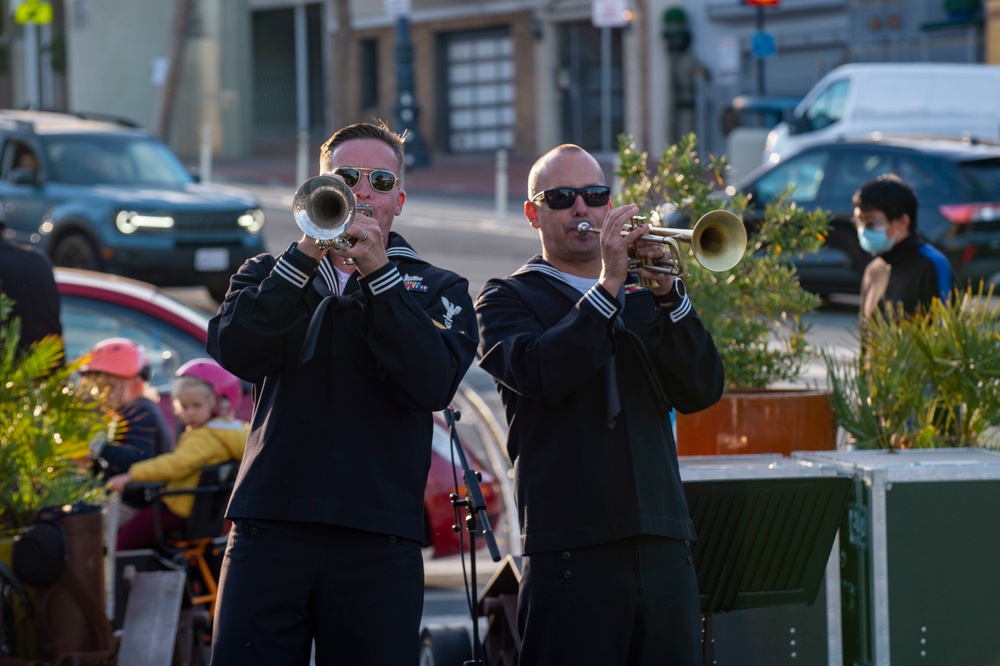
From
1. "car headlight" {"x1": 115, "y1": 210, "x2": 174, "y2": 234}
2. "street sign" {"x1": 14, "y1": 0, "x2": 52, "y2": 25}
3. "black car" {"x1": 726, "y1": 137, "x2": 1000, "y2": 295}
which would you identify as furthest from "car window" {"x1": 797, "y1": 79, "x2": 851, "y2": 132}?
"street sign" {"x1": 14, "y1": 0, "x2": 52, "y2": 25}

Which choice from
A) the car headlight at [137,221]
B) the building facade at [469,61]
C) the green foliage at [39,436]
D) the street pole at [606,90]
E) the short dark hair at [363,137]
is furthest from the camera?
the street pole at [606,90]

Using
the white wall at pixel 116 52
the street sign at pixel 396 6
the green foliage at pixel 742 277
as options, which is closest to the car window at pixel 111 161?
the green foliage at pixel 742 277

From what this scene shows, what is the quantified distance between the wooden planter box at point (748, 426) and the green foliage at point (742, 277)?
0.37 metres

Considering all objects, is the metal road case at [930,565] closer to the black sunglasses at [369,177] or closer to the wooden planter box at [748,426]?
the wooden planter box at [748,426]

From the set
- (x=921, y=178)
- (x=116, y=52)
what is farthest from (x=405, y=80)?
(x=921, y=178)

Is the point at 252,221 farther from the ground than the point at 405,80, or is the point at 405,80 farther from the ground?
the point at 405,80

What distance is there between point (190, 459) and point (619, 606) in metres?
2.99

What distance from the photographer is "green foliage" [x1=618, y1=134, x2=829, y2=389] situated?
6.19m

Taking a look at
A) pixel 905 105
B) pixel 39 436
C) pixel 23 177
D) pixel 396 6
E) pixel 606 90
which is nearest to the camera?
pixel 39 436

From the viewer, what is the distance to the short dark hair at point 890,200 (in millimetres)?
6938

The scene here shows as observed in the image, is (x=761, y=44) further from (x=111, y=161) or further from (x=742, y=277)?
(x=742, y=277)

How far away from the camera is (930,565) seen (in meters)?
4.80

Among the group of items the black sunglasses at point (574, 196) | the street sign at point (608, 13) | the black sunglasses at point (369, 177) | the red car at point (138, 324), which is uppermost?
the street sign at point (608, 13)

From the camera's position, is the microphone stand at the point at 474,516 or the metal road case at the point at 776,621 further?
the metal road case at the point at 776,621
